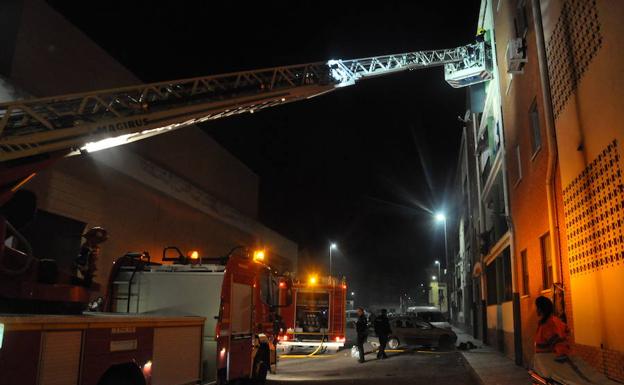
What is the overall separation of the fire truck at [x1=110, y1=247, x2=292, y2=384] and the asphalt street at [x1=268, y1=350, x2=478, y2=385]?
3413 mm

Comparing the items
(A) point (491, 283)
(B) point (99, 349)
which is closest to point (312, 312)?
(A) point (491, 283)

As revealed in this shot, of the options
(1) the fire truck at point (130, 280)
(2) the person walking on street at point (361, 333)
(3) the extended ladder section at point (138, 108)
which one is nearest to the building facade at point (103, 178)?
(3) the extended ladder section at point (138, 108)

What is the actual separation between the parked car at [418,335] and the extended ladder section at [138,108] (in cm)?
1067

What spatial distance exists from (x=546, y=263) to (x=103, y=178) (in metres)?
11.8

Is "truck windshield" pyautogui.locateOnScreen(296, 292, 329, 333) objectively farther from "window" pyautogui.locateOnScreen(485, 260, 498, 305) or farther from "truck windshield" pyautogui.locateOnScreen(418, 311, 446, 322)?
"truck windshield" pyautogui.locateOnScreen(418, 311, 446, 322)

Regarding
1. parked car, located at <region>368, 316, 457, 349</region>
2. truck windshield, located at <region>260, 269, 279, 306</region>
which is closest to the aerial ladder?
truck windshield, located at <region>260, 269, 279, 306</region>

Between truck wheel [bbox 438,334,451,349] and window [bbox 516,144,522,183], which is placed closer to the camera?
window [bbox 516,144,522,183]

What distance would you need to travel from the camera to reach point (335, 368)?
14.5 m

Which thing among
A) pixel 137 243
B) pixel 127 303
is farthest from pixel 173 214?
pixel 127 303

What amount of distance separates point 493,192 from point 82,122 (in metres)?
16.3

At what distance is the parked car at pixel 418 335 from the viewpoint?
19.9m

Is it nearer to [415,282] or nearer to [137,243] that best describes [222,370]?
[137,243]

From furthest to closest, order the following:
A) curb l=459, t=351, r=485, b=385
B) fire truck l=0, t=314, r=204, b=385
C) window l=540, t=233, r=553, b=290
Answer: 1. curb l=459, t=351, r=485, b=385
2. window l=540, t=233, r=553, b=290
3. fire truck l=0, t=314, r=204, b=385

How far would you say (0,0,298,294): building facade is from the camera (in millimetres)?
12773
